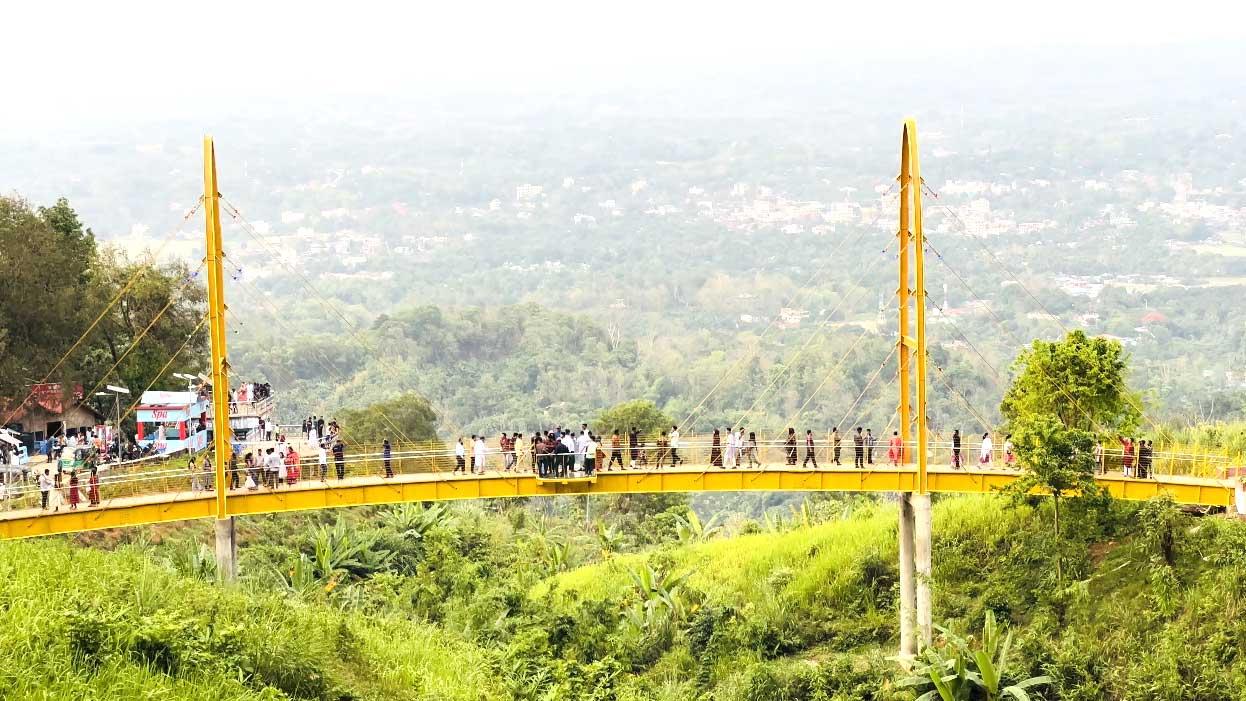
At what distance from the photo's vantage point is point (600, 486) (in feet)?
93.5

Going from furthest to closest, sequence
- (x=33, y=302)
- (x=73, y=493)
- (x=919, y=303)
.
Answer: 1. (x=33, y=302)
2. (x=919, y=303)
3. (x=73, y=493)

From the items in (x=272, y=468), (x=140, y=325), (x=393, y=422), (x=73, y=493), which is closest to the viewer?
(x=73, y=493)

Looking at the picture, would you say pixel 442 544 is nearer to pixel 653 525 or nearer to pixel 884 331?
pixel 653 525

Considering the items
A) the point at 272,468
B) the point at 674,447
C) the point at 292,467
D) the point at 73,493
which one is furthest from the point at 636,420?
the point at 73,493

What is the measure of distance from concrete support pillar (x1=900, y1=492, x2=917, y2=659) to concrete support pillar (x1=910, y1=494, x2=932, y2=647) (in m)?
0.19

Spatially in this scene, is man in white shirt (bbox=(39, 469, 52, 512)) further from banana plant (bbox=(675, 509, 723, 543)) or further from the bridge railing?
banana plant (bbox=(675, 509, 723, 543))

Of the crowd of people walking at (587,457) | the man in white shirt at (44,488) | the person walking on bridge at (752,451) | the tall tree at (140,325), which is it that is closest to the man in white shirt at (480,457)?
the crowd of people walking at (587,457)

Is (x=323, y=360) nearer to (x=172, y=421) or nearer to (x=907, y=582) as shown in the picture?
(x=172, y=421)

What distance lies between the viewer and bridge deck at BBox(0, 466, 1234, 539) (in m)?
27.0

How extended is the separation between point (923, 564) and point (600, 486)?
6.79 meters

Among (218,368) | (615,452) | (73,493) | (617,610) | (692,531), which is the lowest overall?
(617,610)

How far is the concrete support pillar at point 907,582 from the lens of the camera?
28094 mm

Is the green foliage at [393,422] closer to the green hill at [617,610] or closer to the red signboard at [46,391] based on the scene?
the green hill at [617,610]

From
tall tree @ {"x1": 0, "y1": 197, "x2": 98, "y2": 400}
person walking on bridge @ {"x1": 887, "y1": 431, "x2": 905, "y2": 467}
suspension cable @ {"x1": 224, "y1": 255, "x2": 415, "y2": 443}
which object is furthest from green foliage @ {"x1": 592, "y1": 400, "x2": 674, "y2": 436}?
person walking on bridge @ {"x1": 887, "y1": 431, "x2": 905, "y2": 467}
